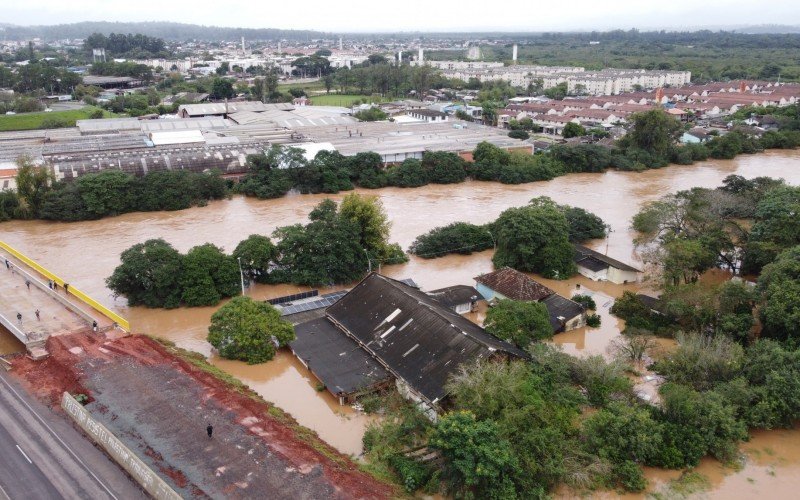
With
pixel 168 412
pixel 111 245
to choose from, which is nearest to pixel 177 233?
pixel 111 245

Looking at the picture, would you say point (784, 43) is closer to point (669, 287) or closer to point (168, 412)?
point (669, 287)

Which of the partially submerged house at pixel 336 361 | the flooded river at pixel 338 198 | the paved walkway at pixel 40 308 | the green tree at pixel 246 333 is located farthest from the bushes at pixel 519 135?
the paved walkway at pixel 40 308

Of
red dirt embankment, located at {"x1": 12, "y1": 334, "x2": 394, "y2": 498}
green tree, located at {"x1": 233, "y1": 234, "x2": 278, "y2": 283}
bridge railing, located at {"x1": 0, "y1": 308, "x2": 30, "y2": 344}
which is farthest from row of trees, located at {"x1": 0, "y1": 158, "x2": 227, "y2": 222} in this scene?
red dirt embankment, located at {"x1": 12, "y1": 334, "x2": 394, "y2": 498}

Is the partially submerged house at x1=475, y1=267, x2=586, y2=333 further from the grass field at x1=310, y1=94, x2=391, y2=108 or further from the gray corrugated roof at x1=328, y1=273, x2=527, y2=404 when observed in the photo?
the grass field at x1=310, y1=94, x2=391, y2=108

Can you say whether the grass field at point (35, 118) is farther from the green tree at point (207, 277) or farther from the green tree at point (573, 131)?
the green tree at point (573, 131)

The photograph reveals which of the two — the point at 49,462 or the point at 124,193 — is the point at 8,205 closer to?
the point at 124,193
